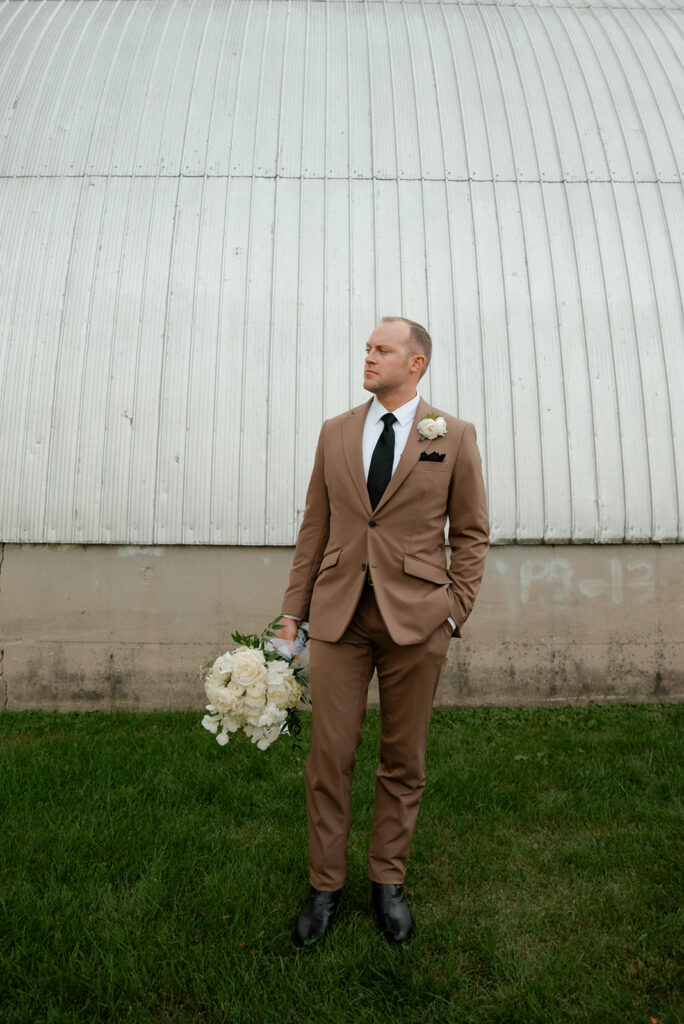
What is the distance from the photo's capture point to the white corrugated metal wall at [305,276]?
5.71m

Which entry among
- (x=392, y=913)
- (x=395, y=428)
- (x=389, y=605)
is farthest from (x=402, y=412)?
(x=392, y=913)

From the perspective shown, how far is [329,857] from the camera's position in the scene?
2.99 meters

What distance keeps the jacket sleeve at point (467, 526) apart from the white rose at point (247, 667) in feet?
2.51

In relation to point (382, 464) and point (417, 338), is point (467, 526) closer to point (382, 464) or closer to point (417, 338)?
point (382, 464)

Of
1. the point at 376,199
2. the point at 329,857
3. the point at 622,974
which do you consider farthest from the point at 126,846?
the point at 376,199

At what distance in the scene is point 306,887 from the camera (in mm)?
3348

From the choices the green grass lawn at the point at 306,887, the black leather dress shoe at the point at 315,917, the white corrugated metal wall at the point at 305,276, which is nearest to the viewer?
the green grass lawn at the point at 306,887

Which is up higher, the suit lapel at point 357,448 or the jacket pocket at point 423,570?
the suit lapel at point 357,448

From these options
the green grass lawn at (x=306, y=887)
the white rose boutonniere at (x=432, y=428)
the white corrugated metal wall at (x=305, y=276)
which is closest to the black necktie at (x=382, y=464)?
the white rose boutonniere at (x=432, y=428)

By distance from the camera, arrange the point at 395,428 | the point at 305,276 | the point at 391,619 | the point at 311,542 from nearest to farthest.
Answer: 1. the point at 391,619
2. the point at 395,428
3. the point at 311,542
4. the point at 305,276

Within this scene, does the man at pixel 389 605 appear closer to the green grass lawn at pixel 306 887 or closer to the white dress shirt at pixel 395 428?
the white dress shirt at pixel 395 428

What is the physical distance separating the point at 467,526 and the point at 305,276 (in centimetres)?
347

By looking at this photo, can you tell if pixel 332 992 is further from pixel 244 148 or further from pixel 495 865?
pixel 244 148

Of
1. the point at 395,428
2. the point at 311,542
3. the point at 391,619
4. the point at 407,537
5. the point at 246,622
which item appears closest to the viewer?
the point at 391,619
